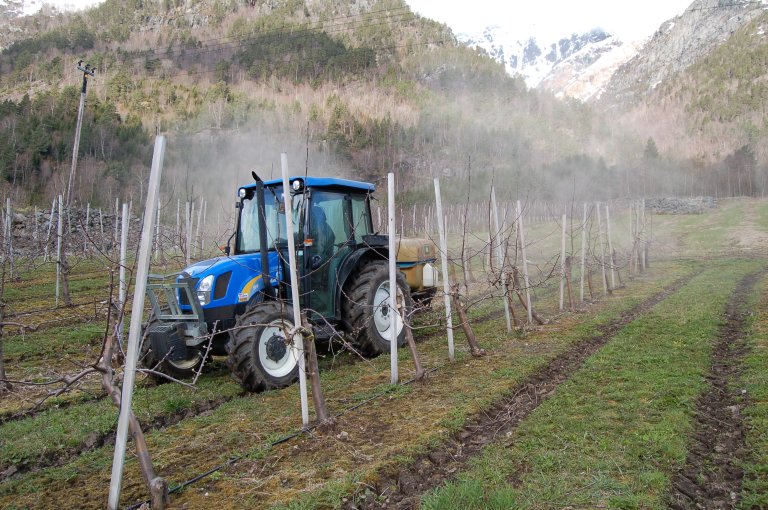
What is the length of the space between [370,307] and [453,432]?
7.77ft

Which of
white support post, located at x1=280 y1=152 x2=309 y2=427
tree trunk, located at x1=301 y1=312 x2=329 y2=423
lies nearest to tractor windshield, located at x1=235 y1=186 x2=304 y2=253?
white support post, located at x1=280 y1=152 x2=309 y2=427

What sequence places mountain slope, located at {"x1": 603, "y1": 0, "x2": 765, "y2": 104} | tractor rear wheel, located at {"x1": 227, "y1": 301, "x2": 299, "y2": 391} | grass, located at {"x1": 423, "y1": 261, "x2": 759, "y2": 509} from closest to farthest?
grass, located at {"x1": 423, "y1": 261, "x2": 759, "y2": 509} < tractor rear wheel, located at {"x1": 227, "y1": 301, "x2": 299, "y2": 391} < mountain slope, located at {"x1": 603, "y1": 0, "x2": 765, "y2": 104}

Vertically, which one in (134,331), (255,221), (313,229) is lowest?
(134,331)

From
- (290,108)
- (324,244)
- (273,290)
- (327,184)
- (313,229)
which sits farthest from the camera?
(290,108)

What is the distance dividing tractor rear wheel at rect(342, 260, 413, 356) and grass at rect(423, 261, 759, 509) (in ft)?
7.65

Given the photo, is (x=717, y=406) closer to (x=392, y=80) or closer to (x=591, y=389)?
(x=591, y=389)

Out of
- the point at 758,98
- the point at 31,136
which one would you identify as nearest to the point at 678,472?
the point at 31,136

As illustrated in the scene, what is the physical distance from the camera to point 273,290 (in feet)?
18.8

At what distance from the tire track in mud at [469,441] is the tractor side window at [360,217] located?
9.29ft

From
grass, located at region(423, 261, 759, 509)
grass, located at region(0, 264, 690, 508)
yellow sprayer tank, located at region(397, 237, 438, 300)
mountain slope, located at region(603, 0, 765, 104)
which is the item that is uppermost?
mountain slope, located at region(603, 0, 765, 104)

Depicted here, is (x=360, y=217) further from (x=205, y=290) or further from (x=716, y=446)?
(x=716, y=446)

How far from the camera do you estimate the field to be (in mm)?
3188

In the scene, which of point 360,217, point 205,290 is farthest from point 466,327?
point 205,290

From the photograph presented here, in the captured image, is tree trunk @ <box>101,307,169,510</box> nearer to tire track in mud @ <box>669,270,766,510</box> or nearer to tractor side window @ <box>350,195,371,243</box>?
tire track in mud @ <box>669,270,766,510</box>
